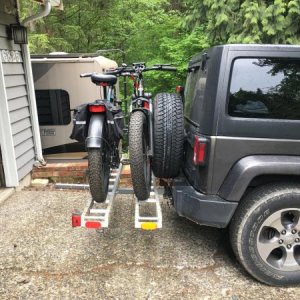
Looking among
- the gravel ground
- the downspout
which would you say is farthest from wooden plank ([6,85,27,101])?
the gravel ground

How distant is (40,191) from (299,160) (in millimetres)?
3743

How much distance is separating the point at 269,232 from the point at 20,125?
4.01 metres

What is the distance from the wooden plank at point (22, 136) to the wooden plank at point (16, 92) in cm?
56

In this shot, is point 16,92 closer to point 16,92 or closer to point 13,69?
point 16,92

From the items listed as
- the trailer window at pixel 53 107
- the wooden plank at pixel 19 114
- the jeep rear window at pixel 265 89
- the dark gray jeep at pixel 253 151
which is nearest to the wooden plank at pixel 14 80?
the wooden plank at pixel 19 114

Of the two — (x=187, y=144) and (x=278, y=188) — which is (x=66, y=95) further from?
(x=278, y=188)

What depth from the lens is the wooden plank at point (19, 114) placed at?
5.05m

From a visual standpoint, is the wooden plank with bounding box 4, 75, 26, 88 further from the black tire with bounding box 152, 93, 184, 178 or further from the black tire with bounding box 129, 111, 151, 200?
the black tire with bounding box 152, 93, 184, 178

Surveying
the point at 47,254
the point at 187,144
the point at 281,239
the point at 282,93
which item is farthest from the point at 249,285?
the point at 47,254

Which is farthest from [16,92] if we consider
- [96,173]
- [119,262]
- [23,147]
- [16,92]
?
[119,262]

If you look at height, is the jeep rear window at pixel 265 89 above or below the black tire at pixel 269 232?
above

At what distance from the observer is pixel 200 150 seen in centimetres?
273

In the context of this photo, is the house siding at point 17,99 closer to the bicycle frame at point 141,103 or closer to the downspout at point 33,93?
the downspout at point 33,93

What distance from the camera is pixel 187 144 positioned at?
328cm
